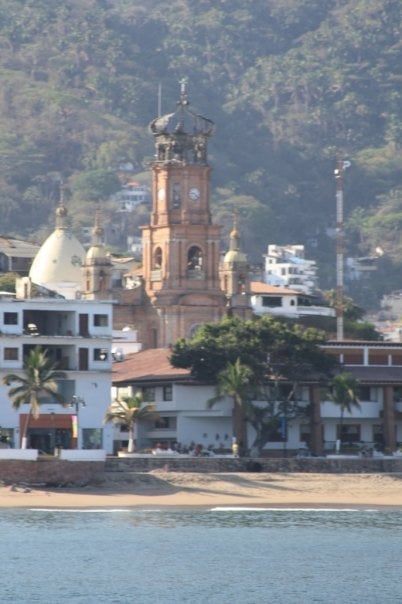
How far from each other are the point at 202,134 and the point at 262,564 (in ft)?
293

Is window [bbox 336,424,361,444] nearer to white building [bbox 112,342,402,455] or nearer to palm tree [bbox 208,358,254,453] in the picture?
white building [bbox 112,342,402,455]

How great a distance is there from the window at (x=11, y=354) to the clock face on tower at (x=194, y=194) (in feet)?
186

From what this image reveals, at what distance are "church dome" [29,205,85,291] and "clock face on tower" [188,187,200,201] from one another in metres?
12.0

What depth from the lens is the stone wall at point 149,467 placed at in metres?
115

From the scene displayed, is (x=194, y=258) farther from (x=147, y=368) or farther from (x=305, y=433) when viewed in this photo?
(x=305, y=433)

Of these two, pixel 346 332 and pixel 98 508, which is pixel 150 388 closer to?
pixel 98 508

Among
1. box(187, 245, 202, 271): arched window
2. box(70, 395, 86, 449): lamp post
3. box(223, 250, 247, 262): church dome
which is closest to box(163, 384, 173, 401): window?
box(70, 395, 86, 449): lamp post

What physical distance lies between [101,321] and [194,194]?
51575 millimetres

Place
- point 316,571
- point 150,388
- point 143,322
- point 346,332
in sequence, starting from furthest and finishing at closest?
point 346,332
point 143,322
point 150,388
point 316,571

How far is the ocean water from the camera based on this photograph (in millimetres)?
86188

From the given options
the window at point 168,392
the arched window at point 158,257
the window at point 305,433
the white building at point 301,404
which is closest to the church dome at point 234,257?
the arched window at point 158,257

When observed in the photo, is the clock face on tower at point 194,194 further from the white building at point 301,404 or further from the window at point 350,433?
the window at point 350,433

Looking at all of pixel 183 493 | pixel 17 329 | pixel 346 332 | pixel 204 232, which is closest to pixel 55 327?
pixel 17 329

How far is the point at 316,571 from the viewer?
9238 cm
